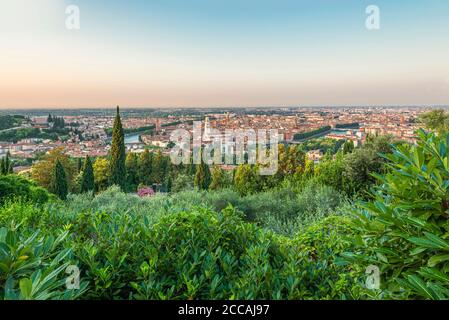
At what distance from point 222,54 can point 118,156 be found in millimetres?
4980

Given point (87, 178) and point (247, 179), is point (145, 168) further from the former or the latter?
point (247, 179)

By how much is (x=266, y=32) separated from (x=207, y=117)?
3.01 metres

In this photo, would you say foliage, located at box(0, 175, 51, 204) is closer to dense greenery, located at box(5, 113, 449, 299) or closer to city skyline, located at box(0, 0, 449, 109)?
city skyline, located at box(0, 0, 449, 109)

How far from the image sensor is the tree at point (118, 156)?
10.2 m

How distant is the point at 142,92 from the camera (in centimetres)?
792

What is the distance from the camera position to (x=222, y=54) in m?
7.68

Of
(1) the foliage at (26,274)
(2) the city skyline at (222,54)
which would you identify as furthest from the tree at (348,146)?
(1) the foliage at (26,274)

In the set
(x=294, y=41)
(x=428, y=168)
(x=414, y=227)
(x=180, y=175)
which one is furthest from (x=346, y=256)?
(x=180, y=175)

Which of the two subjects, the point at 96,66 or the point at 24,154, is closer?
the point at 96,66

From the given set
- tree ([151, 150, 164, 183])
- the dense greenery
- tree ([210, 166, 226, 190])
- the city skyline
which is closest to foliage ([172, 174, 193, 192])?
tree ([210, 166, 226, 190])

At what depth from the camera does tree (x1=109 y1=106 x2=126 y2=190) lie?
10183 mm

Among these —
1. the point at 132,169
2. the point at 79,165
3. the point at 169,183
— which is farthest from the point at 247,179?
the point at 79,165

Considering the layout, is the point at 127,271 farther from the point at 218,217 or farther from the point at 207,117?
the point at 207,117

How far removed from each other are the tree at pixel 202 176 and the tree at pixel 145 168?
2423 millimetres
